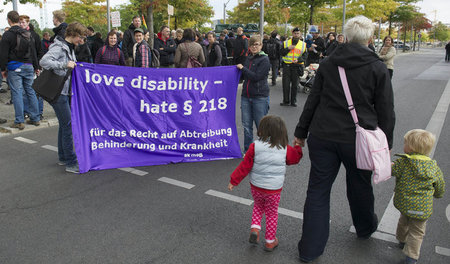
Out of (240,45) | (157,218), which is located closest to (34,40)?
(157,218)

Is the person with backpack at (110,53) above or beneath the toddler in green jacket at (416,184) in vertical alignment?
above

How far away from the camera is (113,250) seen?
10.6ft

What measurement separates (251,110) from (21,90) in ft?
14.4

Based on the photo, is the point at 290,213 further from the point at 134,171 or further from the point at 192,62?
the point at 192,62

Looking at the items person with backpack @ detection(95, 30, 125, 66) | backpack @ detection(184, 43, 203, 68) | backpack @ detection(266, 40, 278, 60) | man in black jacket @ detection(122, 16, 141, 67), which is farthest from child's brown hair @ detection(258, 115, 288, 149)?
backpack @ detection(266, 40, 278, 60)

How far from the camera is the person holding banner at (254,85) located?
5547 mm

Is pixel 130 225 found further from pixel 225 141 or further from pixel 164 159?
pixel 225 141

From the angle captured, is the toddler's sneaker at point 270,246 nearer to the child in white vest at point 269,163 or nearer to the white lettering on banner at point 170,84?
the child in white vest at point 269,163

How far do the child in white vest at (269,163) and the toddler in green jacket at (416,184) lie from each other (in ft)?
2.72

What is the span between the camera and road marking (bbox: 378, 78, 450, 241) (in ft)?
12.1

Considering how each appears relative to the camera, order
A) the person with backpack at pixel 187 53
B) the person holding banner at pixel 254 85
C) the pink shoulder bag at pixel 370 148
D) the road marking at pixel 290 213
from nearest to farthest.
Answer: the pink shoulder bag at pixel 370 148 < the road marking at pixel 290 213 < the person holding banner at pixel 254 85 < the person with backpack at pixel 187 53

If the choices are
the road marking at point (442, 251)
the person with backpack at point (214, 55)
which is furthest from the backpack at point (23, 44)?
Result: the road marking at point (442, 251)

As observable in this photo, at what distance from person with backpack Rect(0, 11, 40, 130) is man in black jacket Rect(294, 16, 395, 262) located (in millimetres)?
5960

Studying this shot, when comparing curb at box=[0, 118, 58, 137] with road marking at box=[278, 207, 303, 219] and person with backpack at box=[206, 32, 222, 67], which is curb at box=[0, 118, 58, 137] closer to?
person with backpack at box=[206, 32, 222, 67]
